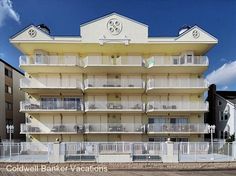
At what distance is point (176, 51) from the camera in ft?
86.1

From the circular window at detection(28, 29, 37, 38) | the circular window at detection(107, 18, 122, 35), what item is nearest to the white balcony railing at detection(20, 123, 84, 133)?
the circular window at detection(28, 29, 37, 38)

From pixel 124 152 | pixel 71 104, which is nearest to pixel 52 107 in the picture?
pixel 71 104

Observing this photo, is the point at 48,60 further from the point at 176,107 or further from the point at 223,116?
the point at 223,116

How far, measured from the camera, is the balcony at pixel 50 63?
965 inches

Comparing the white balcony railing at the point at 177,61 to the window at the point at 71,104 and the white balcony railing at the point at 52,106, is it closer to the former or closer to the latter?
the window at the point at 71,104

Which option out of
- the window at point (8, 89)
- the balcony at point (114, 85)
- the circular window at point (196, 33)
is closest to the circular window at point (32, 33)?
the balcony at point (114, 85)

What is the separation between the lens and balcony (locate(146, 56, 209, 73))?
24828mm

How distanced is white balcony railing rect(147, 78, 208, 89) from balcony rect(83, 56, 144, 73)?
2221 millimetres

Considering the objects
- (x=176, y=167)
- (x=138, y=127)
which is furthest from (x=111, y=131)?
(x=176, y=167)

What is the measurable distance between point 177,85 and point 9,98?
73.8 ft

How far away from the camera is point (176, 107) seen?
25.0 m

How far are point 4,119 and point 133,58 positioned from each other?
18.4 meters

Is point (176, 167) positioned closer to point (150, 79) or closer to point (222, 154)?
point (222, 154)

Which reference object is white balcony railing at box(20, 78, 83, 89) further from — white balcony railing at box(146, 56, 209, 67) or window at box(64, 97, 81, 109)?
white balcony railing at box(146, 56, 209, 67)
